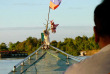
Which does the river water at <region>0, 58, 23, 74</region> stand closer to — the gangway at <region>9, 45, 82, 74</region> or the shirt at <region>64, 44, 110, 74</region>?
the gangway at <region>9, 45, 82, 74</region>

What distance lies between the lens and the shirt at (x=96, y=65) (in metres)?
0.94

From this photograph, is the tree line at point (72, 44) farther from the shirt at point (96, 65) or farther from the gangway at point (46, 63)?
the shirt at point (96, 65)

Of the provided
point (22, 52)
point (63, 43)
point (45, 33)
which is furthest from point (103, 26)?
point (22, 52)

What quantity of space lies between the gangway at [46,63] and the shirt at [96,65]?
14.7 ft

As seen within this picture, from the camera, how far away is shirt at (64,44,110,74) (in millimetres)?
936

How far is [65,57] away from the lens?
714 centimetres

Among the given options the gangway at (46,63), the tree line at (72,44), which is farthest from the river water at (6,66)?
the tree line at (72,44)

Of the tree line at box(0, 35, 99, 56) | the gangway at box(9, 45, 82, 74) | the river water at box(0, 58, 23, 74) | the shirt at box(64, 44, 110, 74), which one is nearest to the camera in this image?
the shirt at box(64, 44, 110, 74)

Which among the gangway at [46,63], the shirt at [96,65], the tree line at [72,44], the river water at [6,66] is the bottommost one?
the river water at [6,66]

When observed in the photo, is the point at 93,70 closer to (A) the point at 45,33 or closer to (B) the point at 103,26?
(B) the point at 103,26

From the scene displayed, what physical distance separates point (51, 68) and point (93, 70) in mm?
5452

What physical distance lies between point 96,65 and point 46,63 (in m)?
6.07

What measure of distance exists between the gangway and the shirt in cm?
447

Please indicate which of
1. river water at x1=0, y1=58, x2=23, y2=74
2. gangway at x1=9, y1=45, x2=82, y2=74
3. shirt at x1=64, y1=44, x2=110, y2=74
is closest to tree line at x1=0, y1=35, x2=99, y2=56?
river water at x1=0, y1=58, x2=23, y2=74
